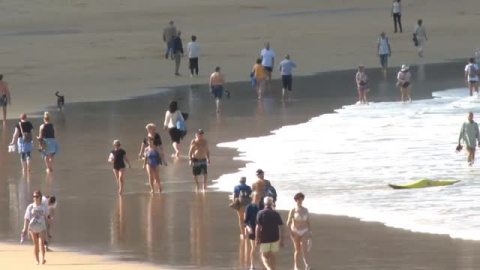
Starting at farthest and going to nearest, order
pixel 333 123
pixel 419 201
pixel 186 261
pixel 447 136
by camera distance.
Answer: pixel 333 123
pixel 447 136
pixel 419 201
pixel 186 261

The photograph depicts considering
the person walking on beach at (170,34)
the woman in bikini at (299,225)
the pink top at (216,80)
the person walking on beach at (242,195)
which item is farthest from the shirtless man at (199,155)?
the person walking on beach at (170,34)

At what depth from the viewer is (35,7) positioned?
7081 cm

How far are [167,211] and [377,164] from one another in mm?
6731

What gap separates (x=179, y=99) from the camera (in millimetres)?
43281

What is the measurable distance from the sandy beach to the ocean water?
722 millimetres

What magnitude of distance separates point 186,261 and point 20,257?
2.45 meters

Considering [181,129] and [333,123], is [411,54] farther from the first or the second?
[181,129]

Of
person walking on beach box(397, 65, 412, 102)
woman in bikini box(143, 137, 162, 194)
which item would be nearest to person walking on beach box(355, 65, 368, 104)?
person walking on beach box(397, 65, 412, 102)

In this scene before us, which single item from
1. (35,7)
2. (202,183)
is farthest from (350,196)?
(35,7)

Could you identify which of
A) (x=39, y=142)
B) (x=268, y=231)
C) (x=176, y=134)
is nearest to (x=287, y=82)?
(x=176, y=134)

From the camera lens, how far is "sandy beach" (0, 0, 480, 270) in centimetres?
2114

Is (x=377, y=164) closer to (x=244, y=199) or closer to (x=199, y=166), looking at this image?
(x=199, y=166)

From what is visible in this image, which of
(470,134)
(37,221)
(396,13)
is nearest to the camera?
(37,221)

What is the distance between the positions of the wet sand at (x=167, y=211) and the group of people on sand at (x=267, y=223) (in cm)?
56
